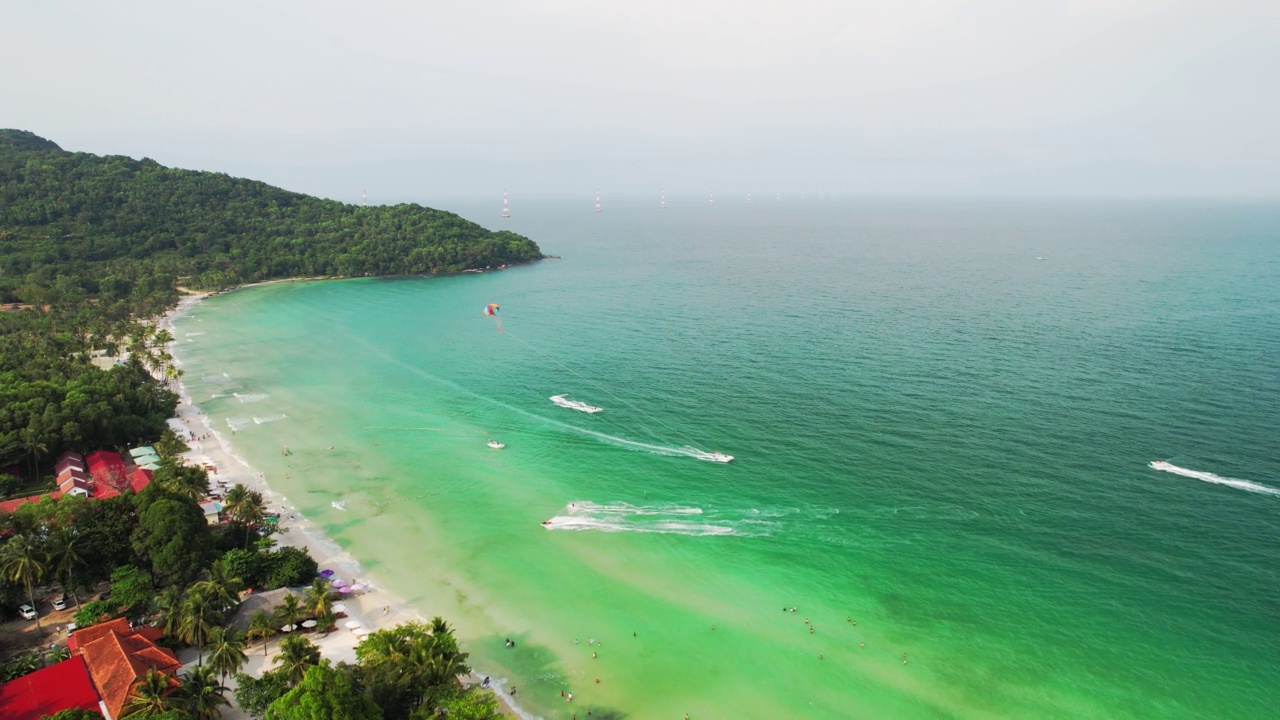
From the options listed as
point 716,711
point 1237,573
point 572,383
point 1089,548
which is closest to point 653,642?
point 716,711

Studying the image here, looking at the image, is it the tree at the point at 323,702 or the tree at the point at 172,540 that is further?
the tree at the point at 172,540

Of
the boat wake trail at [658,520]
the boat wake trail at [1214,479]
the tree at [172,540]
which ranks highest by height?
the tree at [172,540]

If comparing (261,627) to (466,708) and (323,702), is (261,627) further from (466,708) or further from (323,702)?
(466,708)

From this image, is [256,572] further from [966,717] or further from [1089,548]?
[1089,548]

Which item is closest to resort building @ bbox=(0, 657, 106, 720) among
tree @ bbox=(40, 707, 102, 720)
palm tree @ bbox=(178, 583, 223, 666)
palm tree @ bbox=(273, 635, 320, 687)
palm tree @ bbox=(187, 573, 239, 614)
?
tree @ bbox=(40, 707, 102, 720)

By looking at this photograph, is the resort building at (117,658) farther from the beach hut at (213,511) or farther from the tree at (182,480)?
the beach hut at (213,511)

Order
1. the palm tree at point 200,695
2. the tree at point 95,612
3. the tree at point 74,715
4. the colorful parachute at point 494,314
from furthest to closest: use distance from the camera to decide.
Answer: the colorful parachute at point 494,314
the tree at point 95,612
the palm tree at point 200,695
the tree at point 74,715

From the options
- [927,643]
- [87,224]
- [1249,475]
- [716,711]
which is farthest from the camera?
[87,224]

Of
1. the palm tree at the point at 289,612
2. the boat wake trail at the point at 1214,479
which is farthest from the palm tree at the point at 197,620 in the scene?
the boat wake trail at the point at 1214,479
